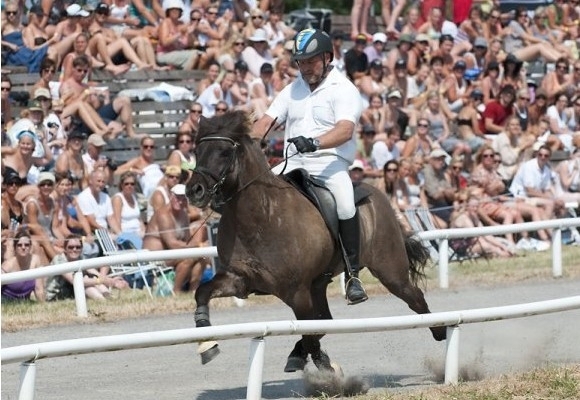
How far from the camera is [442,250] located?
17062 mm

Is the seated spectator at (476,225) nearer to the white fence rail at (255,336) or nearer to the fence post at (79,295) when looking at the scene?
the fence post at (79,295)

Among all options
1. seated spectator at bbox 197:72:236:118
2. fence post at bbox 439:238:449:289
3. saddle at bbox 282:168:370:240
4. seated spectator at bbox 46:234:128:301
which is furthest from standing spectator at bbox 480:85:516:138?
saddle at bbox 282:168:370:240

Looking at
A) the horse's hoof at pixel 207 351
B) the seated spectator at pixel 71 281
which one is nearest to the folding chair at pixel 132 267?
the seated spectator at pixel 71 281

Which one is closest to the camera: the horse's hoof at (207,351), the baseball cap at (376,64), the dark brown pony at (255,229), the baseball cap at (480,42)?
the horse's hoof at (207,351)

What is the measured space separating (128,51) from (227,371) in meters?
10.7

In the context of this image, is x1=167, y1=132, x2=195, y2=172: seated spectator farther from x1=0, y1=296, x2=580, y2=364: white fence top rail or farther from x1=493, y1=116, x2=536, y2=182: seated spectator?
x1=0, y1=296, x2=580, y2=364: white fence top rail

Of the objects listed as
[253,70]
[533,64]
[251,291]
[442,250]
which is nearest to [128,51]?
[253,70]

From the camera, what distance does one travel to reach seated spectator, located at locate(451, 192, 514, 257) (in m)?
19.2

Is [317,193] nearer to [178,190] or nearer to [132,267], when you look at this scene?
[132,267]

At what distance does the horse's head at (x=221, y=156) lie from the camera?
381 inches

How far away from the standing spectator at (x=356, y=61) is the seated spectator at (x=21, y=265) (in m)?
8.53

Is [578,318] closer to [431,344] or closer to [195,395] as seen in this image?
[431,344]

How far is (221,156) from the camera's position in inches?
391

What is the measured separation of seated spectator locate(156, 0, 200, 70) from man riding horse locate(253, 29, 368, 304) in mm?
11289
